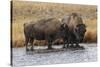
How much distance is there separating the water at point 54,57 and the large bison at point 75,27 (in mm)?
149

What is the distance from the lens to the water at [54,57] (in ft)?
7.67

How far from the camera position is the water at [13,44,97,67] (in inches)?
92.0

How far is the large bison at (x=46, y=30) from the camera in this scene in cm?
240

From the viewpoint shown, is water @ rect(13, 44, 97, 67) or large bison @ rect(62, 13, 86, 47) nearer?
water @ rect(13, 44, 97, 67)

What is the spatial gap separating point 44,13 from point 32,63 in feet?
2.13

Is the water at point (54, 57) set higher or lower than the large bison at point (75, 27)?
lower

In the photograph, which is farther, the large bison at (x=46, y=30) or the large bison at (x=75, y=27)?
the large bison at (x=75, y=27)

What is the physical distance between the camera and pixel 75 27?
2602mm

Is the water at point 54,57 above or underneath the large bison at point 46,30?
underneath

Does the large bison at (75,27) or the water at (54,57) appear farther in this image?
the large bison at (75,27)

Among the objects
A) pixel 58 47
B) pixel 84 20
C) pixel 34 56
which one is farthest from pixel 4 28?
pixel 84 20

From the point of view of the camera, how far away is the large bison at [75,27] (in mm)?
2568

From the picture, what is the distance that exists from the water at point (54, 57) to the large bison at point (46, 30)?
108 millimetres

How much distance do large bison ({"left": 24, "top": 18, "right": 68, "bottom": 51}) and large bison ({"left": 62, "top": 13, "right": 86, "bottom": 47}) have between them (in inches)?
2.9
